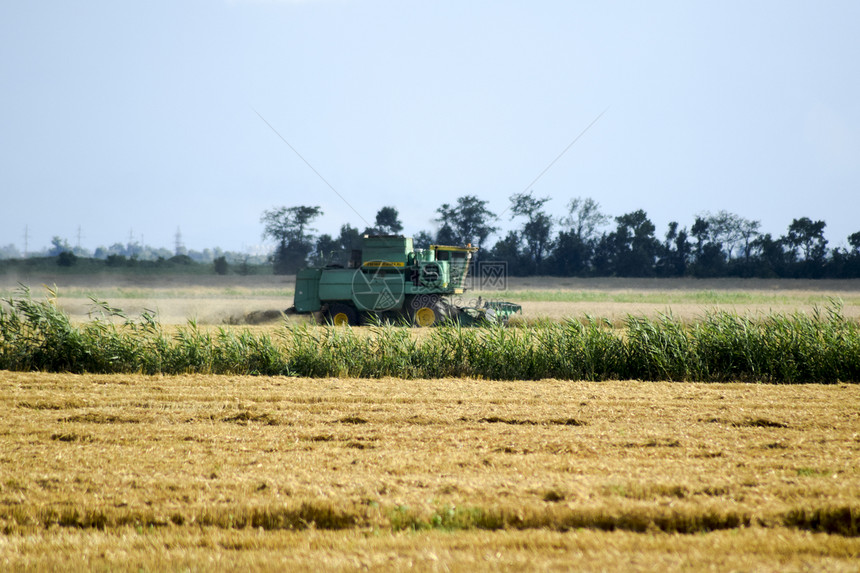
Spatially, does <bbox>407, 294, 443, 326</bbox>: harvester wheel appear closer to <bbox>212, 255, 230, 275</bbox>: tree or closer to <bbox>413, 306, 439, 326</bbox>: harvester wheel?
<bbox>413, 306, 439, 326</bbox>: harvester wheel

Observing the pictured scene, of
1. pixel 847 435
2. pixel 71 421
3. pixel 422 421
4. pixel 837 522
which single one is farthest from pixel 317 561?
pixel 847 435

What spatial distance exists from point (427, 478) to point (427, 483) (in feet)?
0.44

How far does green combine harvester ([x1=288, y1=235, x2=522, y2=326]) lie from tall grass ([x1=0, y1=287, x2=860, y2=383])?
22.4 ft

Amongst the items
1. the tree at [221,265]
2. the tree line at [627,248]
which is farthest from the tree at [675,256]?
the tree at [221,265]

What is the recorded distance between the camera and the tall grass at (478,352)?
1155cm

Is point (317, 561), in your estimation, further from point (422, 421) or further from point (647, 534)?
point (422, 421)

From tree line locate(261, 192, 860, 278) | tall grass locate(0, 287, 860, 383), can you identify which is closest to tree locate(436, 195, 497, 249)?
tree line locate(261, 192, 860, 278)

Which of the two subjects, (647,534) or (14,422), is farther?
(14,422)

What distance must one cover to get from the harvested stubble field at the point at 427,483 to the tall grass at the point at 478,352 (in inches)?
104

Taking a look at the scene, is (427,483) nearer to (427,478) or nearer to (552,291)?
(427,478)

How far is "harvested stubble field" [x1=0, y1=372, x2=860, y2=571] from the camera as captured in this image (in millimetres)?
4023

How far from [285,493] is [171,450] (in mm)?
1910

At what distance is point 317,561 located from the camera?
390 cm

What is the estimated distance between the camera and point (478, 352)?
12.0 metres
